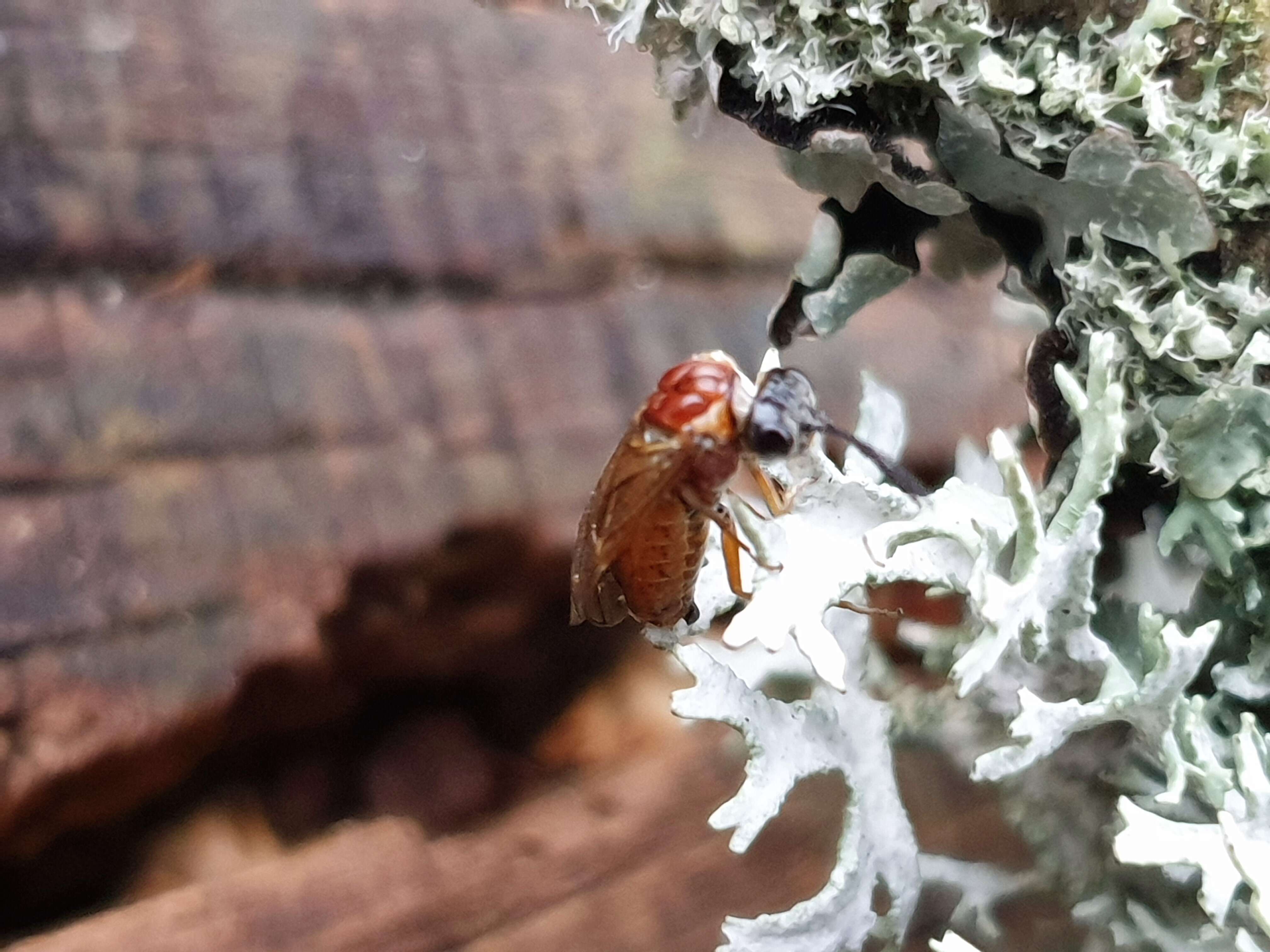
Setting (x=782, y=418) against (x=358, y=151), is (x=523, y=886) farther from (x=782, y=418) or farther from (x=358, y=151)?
(x=358, y=151)

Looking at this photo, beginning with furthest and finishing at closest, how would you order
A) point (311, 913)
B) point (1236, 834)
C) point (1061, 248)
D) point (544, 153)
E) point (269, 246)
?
point (544, 153) < point (269, 246) < point (311, 913) < point (1061, 248) < point (1236, 834)

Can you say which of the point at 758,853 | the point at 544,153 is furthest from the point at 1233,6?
the point at 544,153

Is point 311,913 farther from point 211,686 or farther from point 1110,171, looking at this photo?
point 1110,171

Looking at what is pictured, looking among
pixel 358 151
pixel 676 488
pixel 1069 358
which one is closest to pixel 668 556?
pixel 676 488

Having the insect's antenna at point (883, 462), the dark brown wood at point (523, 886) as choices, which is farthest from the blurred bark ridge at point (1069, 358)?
the dark brown wood at point (523, 886)

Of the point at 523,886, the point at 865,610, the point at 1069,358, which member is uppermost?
the point at 1069,358

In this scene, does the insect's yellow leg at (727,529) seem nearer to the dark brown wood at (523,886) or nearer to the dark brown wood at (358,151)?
the dark brown wood at (523,886)
